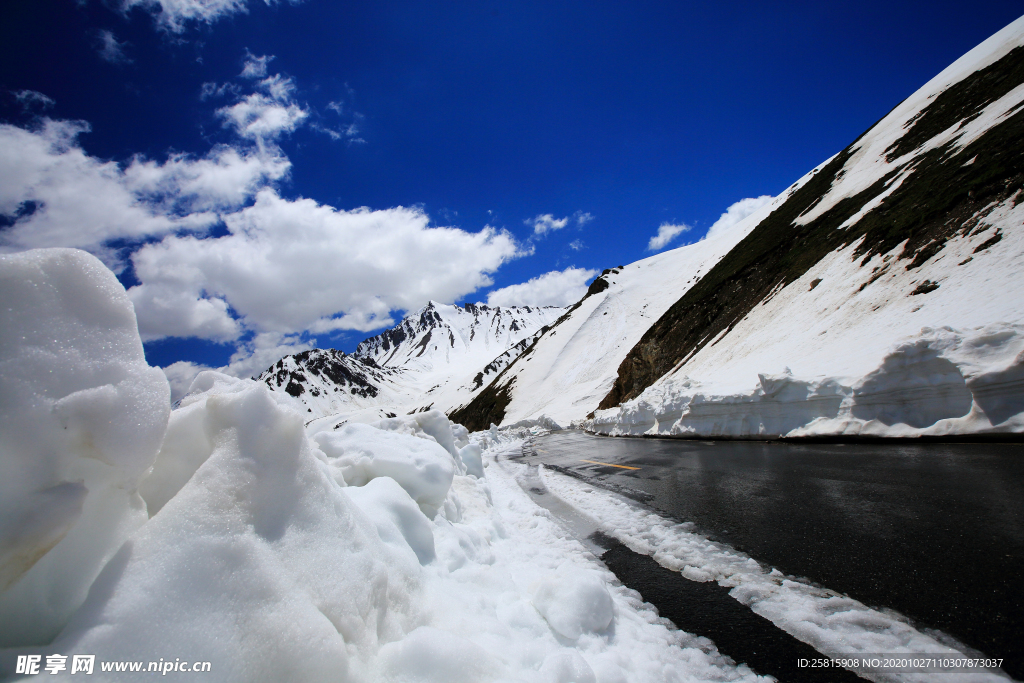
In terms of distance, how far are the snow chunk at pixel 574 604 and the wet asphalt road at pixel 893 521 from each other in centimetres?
167

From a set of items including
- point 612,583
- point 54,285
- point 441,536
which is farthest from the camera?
point 441,536

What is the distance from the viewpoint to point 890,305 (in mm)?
13258

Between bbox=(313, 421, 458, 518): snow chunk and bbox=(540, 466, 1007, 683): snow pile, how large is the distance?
220 centimetres

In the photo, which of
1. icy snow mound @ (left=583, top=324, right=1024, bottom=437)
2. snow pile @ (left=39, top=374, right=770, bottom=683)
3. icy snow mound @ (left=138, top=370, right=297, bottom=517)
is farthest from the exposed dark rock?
icy snow mound @ (left=138, top=370, right=297, bottom=517)

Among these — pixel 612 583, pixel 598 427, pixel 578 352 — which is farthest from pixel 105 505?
pixel 578 352

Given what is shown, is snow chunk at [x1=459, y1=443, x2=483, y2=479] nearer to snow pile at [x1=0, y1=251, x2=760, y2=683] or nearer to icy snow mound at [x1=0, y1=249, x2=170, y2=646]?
snow pile at [x1=0, y1=251, x2=760, y2=683]

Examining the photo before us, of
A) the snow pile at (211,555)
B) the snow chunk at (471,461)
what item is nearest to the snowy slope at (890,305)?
the snow chunk at (471,461)

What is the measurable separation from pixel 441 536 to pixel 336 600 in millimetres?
2149

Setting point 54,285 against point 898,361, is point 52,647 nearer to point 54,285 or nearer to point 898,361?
point 54,285

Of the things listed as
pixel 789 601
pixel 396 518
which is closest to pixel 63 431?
pixel 396 518

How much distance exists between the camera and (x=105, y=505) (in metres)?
1.98

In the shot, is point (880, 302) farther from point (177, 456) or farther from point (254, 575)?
point (177, 456)

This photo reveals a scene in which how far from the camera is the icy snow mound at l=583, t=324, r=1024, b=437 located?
23.3ft

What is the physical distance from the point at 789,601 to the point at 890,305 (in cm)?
1477
